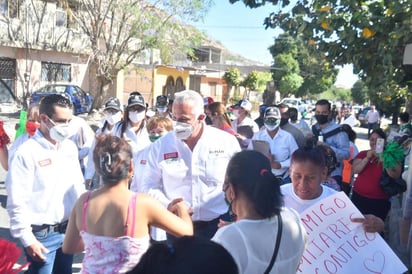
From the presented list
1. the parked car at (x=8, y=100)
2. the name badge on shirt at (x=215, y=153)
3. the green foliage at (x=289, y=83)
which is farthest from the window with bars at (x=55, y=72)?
the green foliage at (x=289, y=83)

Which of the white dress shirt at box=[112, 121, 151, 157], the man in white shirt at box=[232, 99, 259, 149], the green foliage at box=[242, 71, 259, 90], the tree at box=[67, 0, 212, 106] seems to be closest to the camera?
the white dress shirt at box=[112, 121, 151, 157]

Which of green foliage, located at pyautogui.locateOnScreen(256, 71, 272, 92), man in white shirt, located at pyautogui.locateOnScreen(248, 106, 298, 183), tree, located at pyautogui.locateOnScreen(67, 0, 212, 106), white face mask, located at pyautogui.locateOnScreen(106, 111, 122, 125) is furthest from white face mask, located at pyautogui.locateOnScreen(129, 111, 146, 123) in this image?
green foliage, located at pyautogui.locateOnScreen(256, 71, 272, 92)

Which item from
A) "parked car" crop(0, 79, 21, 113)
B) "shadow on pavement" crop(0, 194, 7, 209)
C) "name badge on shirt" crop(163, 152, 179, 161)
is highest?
"name badge on shirt" crop(163, 152, 179, 161)

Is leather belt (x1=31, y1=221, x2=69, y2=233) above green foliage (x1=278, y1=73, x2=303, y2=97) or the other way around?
the other way around

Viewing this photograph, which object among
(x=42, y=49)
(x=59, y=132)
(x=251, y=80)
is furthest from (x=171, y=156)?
(x=251, y=80)

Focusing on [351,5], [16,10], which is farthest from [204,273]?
[16,10]

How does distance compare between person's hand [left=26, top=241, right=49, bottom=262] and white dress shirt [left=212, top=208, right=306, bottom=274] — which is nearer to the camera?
white dress shirt [left=212, top=208, right=306, bottom=274]

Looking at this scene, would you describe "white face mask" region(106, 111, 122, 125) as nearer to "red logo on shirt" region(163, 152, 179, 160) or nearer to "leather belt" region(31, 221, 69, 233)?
"red logo on shirt" region(163, 152, 179, 160)

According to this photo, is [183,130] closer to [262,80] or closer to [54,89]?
[54,89]

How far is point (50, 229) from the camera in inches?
111

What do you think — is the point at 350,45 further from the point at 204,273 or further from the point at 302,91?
the point at 302,91

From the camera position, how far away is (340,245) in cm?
232

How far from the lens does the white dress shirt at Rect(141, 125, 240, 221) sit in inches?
120

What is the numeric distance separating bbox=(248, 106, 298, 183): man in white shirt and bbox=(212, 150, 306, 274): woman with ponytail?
3058 millimetres
